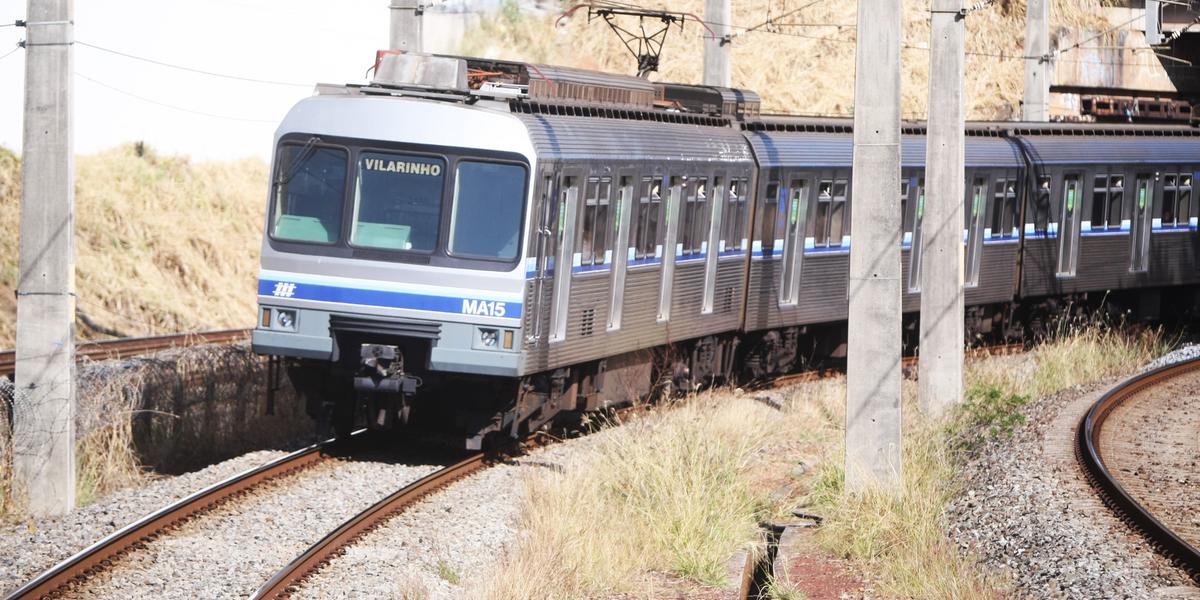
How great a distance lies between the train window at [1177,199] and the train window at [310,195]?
614 inches

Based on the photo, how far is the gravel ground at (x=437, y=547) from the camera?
9.51 m

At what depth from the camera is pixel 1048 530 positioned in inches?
404

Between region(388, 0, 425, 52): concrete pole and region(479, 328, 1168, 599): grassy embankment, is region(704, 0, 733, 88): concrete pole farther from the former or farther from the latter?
region(479, 328, 1168, 599): grassy embankment

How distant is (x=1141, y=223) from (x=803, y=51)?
26363mm

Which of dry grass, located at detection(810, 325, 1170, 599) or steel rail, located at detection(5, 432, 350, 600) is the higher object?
dry grass, located at detection(810, 325, 1170, 599)

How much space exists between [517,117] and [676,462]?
3124mm

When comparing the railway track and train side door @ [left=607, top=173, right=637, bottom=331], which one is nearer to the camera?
train side door @ [left=607, top=173, right=637, bottom=331]

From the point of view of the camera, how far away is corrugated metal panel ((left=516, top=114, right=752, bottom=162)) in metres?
13.7

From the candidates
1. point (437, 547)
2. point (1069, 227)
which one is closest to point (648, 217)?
point (437, 547)

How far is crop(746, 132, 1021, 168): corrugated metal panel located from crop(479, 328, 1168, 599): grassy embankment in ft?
11.3

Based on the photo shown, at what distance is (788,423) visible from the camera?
15898mm

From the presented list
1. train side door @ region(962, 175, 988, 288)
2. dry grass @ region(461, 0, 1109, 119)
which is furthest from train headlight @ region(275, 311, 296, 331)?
dry grass @ region(461, 0, 1109, 119)

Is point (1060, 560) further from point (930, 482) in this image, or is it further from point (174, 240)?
point (174, 240)

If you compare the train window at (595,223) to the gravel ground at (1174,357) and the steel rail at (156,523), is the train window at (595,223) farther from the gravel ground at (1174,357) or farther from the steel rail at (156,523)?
the gravel ground at (1174,357)
